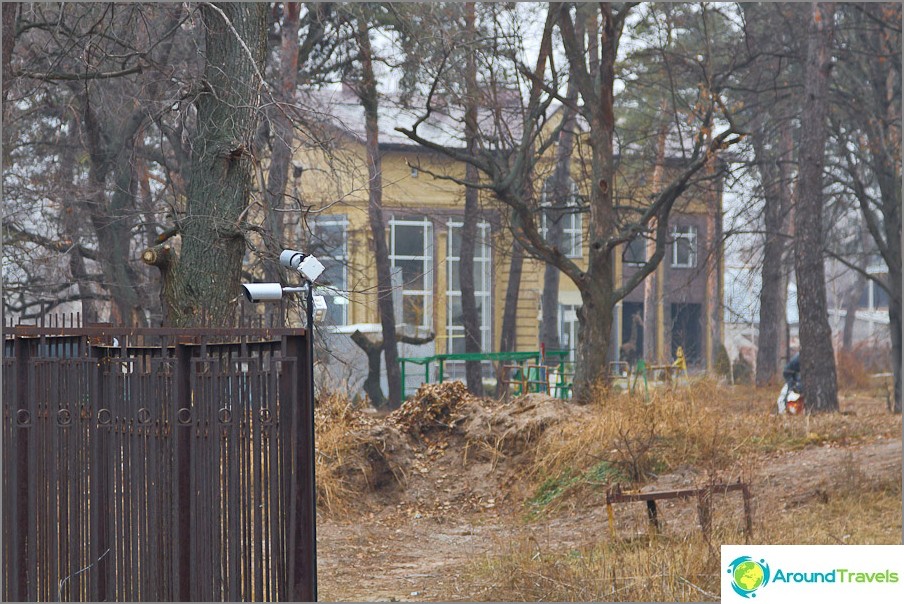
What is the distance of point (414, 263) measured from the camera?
1549 inches

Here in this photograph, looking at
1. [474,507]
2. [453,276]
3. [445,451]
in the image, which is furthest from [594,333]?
[453,276]

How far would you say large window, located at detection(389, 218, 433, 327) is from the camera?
121 ft

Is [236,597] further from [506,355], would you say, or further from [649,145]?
[649,145]

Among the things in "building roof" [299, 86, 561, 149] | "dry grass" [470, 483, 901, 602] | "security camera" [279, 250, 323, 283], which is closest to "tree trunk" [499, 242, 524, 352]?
"building roof" [299, 86, 561, 149]

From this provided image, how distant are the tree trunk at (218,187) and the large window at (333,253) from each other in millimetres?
1052

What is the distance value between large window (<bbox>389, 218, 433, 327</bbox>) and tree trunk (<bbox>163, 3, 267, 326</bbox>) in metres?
23.7

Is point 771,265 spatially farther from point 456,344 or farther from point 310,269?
point 310,269

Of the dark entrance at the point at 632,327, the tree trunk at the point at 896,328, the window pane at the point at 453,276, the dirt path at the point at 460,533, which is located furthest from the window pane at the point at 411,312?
the dirt path at the point at 460,533

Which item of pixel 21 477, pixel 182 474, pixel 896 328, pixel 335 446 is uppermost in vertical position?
pixel 896 328

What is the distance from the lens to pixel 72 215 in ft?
59.6

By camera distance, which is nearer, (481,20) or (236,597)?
(236,597)

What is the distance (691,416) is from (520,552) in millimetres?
6238

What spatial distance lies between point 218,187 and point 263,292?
14.6ft

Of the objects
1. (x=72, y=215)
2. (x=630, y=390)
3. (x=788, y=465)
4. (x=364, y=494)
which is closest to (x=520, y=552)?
(x=364, y=494)
